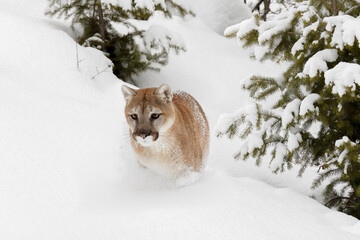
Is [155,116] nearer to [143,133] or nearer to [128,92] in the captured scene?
[143,133]

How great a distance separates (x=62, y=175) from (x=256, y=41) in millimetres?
2410

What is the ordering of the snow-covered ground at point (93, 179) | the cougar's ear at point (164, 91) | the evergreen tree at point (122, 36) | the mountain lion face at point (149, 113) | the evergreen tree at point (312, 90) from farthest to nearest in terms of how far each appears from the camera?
the evergreen tree at point (122, 36) < the cougar's ear at point (164, 91) < the mountain lion face at point (149, 113) < the evergreen tree at point (312, 90) < the snow-covered ground at point (93, 179)

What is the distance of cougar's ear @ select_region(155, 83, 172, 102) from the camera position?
4785 mm

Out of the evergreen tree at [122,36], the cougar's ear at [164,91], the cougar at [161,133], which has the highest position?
the cougar's ear at [164,91]

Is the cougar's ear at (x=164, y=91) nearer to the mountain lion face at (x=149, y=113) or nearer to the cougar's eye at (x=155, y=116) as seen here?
the mountain lion face at (x=149, y=113)

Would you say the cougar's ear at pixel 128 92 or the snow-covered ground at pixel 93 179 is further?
the cougar's ear at pixel 128 92

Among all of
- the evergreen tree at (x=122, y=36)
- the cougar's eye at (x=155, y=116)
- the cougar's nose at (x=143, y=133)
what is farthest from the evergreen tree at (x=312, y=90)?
the evergreen tree at (x=122, y=36)

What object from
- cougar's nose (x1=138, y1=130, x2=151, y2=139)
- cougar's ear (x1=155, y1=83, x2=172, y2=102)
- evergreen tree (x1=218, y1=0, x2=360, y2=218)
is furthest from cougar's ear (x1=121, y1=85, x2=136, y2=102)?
evergreen tree (x1=218, y1=0, x2=360, y2=218)

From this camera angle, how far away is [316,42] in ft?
14.8

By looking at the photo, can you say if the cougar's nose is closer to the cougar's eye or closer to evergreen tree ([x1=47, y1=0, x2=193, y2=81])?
the cougar's eye

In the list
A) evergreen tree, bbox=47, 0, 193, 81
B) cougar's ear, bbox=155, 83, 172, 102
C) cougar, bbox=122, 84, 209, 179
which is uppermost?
cougar's ear, bbox=155, 83, 172, 102

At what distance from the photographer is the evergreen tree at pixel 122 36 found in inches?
339

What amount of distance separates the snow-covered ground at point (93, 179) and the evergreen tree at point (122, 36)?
0.61 meters

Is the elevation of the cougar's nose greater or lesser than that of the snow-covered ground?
greater
